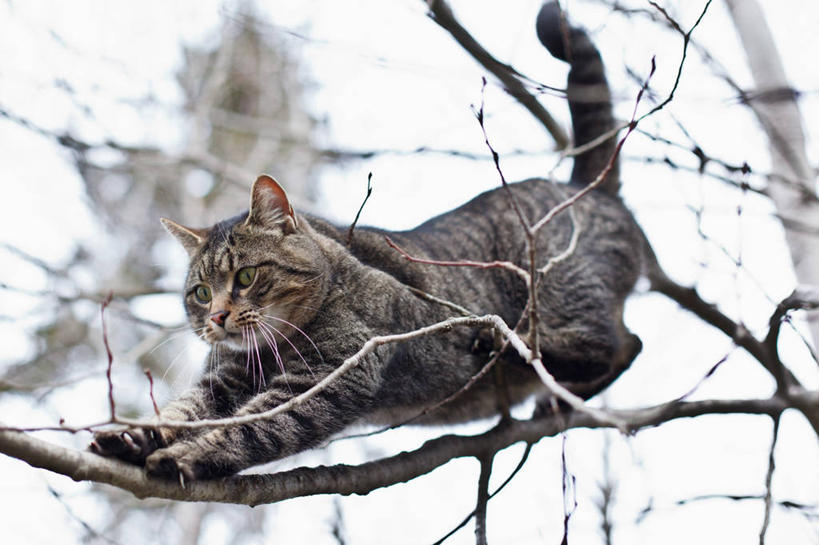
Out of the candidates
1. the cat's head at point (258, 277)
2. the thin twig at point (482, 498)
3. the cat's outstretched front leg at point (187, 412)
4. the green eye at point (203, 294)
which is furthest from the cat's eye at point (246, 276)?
the thin twig at point (482, 498)

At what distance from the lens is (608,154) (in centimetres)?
444

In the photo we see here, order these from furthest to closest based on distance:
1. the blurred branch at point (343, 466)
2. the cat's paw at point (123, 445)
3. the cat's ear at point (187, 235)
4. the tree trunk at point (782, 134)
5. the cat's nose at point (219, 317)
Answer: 1. the tree trunk at point (782, 134)
2. the cat's ear at point (187, 235)
3. the cat's nose at point (219, 317)
4. the cat's paw at point (123, 445)
5. the blurred branch at point (343, 466)

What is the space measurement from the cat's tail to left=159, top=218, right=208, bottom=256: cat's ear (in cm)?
225

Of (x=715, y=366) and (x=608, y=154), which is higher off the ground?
(x=608, y=154)

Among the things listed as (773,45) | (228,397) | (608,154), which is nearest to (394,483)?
(228,397)

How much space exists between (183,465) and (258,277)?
1050 millimetres

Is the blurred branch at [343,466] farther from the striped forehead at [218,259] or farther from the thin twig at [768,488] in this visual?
the striped forehead at [218,259]

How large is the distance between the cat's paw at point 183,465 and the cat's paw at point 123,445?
0.04 meters

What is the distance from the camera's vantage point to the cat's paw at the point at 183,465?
214 centimetres

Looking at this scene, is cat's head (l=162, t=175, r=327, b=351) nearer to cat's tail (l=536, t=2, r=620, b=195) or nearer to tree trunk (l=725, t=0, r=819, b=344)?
cat's tail (l=536, t=2, r=620, b=195)

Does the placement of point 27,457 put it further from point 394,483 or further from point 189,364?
point 189,364

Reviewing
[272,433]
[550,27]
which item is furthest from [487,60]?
[272,433]

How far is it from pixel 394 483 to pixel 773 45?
3.39 metres

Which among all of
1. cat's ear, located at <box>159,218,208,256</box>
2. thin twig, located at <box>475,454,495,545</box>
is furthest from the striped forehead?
thin twig, located at <box>475,454,495,545</box>
